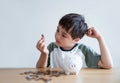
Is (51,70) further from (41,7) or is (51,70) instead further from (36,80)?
(41,7)

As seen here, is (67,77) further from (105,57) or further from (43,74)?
(105,57)

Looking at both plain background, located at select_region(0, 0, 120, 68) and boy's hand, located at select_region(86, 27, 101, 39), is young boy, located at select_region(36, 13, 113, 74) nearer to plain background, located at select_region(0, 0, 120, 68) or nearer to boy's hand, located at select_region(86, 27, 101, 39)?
boy's hand, located at select_region(86, 27, 101, 39)

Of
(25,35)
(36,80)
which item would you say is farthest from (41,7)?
(36,80)

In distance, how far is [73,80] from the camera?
891 mm

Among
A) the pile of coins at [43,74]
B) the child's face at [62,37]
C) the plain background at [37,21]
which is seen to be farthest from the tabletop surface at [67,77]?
the plain background at [37,21]

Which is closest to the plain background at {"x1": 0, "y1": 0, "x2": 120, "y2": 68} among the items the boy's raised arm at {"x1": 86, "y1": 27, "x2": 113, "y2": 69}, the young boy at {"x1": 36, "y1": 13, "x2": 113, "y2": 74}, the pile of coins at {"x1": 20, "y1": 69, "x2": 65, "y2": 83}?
the young boy at {"x1": 36, "y1": 13, "x2": 113, "y2": 74}

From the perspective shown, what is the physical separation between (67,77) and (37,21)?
701mm

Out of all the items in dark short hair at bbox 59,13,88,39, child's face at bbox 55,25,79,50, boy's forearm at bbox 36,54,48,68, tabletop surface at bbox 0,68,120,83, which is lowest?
tabletop surface at bbox 0,68,120,83

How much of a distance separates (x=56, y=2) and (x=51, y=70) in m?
0.62

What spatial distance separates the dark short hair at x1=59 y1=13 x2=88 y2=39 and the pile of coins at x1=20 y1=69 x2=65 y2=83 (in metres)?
0.16

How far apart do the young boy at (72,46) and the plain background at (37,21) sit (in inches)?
14.4

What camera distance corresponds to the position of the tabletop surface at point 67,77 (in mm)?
880

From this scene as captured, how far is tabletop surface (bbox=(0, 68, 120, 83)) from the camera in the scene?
0.88 metres

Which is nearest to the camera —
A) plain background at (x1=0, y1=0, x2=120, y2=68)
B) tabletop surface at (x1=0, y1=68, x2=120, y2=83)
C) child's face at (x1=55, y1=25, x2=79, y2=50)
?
tabletop surface at (x1=0, y1=68, x2=120, y2=83)
